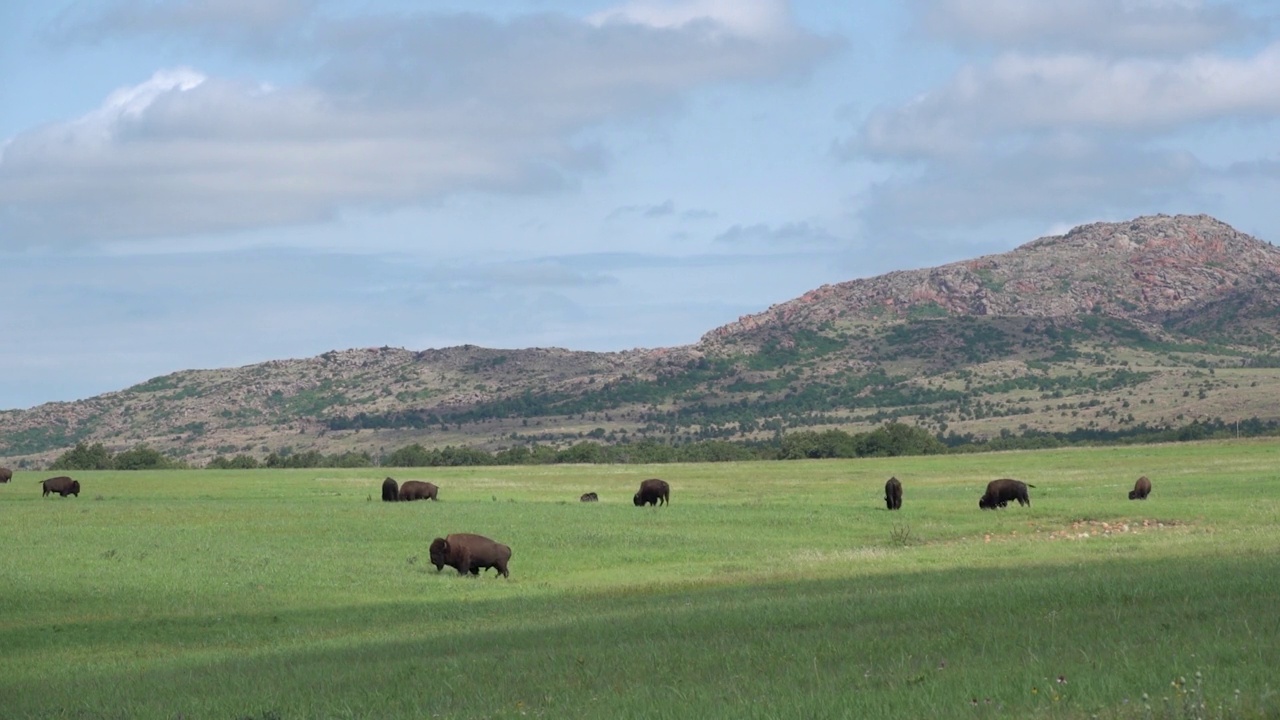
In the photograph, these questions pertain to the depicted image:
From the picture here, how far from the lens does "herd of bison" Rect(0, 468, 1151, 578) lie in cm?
3188

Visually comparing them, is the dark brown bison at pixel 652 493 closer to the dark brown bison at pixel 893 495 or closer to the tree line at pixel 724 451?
the dark brown bison at pixel 893 495

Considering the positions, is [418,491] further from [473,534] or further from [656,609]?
[656,609]

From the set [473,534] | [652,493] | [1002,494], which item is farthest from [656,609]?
[652,493]

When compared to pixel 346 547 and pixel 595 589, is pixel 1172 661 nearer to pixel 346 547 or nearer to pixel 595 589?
pixel 595 589

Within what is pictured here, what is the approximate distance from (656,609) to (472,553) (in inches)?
432

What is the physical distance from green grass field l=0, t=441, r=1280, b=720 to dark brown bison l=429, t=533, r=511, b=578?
2.11 feet

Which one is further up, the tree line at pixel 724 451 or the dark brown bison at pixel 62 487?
the tree line at pixel 724 451

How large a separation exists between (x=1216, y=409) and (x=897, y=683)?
12935 cm

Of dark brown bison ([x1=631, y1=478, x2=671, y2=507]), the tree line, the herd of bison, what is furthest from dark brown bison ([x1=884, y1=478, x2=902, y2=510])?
the tree line

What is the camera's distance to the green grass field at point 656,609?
38.3 feet

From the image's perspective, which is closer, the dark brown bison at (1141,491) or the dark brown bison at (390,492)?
the dark brown bison at (1141,491)

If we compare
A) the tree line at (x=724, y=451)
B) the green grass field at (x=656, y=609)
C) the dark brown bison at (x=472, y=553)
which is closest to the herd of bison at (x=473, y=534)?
the dark brown bison at (x=472, y=553)

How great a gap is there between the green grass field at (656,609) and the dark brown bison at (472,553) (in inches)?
25.3

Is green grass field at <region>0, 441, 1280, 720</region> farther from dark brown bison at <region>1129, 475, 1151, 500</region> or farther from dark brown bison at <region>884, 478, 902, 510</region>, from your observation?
dark brown bison at <region>1129, 475, 1151, 500</region>
